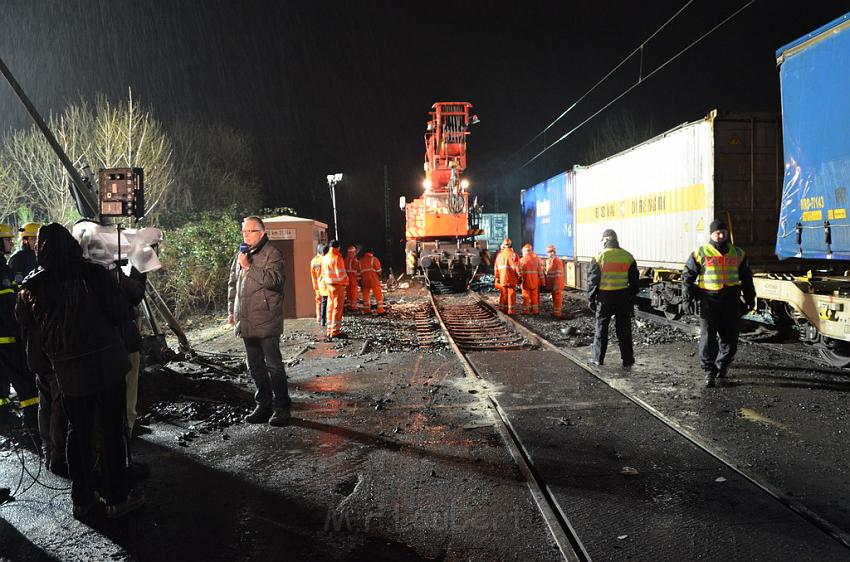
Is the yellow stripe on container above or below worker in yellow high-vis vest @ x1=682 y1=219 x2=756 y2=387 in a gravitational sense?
above

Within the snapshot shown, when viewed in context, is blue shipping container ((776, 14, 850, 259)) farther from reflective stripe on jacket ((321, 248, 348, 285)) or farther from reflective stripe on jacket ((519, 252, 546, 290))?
reflective stripe on jacket ((321, 248, 348, 285))

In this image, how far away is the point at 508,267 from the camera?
1270cm

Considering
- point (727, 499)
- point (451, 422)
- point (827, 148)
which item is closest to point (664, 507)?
point (727, 499)

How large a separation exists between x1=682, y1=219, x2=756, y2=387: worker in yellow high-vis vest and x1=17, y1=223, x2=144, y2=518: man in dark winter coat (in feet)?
19.3

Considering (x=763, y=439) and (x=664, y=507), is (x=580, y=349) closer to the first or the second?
(x=763, y=439)

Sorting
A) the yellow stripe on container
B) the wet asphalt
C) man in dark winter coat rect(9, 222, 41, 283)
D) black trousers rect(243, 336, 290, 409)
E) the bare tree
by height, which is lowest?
the wet asphalt

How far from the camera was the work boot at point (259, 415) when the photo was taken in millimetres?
5367

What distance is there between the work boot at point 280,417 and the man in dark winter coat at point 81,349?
67.0 inches

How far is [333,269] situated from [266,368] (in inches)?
190

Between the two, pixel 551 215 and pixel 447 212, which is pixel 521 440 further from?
pixel 551 215

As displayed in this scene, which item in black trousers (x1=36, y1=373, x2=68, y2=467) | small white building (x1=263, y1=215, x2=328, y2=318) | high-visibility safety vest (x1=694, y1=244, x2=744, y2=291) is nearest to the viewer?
black trousers (x1=36, y1=373, x2=68, y2=467)

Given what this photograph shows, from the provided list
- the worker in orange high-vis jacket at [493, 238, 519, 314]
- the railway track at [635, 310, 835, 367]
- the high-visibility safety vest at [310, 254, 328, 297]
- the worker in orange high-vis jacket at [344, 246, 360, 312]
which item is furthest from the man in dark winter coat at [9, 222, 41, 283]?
the railway track at [635, 310, 835, 367]

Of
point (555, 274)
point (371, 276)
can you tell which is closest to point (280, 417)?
point (371, 276)

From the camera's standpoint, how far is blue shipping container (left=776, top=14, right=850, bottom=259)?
5.86 metres
